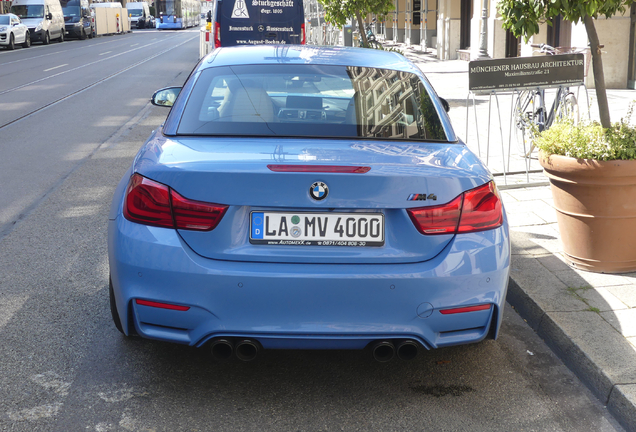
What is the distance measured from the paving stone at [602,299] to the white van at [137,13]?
80.4 m

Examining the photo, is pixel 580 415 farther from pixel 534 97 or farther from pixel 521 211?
pixel 534 97

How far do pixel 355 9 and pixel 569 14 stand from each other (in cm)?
1117

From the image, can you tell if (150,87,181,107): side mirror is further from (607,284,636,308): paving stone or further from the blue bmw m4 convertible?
(607,284,636,308): paving stone

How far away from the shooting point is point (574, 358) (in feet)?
11.8

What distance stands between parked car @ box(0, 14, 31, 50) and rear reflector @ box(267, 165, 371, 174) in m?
37.0

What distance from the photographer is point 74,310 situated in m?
4.28

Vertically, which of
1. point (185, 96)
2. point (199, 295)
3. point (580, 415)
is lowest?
point (580, 415)

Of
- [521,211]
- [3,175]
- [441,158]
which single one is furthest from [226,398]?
[3,175]

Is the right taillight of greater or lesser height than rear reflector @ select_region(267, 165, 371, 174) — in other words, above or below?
below

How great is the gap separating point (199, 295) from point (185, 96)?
4.39ft

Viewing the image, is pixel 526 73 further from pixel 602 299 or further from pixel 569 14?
pixel 602 299

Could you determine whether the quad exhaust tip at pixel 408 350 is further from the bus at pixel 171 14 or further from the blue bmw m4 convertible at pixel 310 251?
the bus at pixel 171 14

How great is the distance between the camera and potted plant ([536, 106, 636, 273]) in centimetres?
439

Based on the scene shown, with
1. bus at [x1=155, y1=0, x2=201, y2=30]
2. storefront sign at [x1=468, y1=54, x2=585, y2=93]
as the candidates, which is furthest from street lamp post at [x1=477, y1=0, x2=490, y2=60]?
bus at [x1=155, y1=0, x2=201, y2=30]
